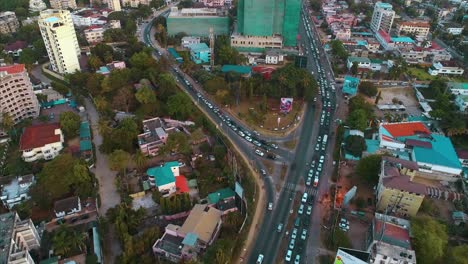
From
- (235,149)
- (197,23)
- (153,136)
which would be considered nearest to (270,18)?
(197,23)

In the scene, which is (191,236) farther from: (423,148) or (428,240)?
(423,148)

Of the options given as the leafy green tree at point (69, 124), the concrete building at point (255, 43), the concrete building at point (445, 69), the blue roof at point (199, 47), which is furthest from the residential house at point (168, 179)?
the concrete building at point (445, 69)

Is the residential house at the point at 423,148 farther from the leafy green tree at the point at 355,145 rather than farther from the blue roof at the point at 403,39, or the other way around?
the blue roof at the point at 403,39

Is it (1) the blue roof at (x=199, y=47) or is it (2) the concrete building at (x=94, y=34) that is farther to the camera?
(2) the concrete building at (x=94, y=34)

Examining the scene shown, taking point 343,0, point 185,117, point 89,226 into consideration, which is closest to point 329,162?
point 185,117

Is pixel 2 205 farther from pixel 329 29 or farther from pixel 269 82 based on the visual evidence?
pixel 329 29

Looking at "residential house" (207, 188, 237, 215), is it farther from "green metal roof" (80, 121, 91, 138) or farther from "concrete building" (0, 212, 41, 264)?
"green metal roof" (80, 121, 91, 138)

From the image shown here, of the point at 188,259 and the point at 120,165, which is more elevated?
the point at 120,165
